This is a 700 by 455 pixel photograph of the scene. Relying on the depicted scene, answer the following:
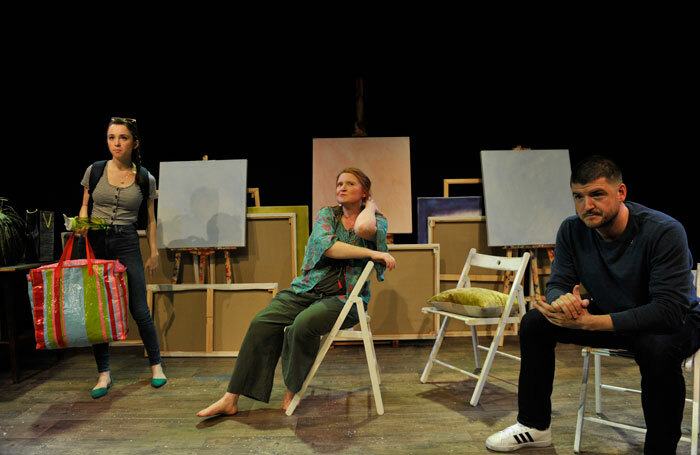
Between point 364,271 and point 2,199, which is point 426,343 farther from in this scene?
point 2,199

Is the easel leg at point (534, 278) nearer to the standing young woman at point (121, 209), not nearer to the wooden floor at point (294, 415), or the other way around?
the wooden floor at point (294, 415)

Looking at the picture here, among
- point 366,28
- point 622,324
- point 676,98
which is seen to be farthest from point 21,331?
point 676,98

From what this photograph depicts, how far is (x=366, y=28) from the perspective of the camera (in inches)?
155

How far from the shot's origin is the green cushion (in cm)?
265

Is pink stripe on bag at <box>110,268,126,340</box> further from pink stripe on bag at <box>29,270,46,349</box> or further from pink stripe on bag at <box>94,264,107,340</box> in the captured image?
pink stripe on bag at <box>29,270,46,349</box>

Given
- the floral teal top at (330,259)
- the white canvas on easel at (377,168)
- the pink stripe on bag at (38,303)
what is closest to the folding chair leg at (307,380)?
the floral teal top at (330,259)

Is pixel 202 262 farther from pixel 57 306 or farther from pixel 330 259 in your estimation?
pixel 330 259

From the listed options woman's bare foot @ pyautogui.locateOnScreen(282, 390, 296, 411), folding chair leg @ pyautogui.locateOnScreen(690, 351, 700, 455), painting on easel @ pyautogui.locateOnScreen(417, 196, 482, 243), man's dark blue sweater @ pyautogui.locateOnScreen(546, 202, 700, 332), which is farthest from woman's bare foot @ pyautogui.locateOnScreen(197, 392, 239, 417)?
painting on easel @ pyautogui.locateOnScreen(417, 196, 482, 243)

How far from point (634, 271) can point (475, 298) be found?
37.3 inches

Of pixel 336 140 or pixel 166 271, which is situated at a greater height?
pixel 336 140

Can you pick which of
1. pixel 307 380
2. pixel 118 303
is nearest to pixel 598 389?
pixel 307 380

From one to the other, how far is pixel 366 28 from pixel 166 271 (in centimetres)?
269

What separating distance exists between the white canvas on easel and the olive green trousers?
6.11 ft

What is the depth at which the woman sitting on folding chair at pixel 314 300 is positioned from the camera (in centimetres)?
240
